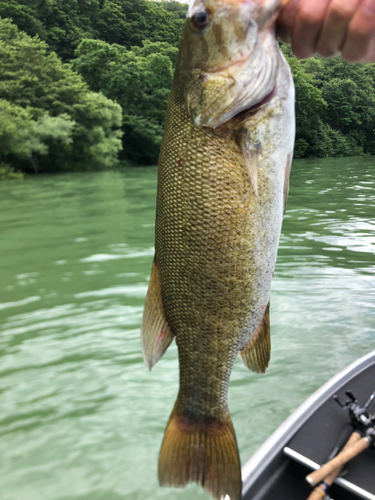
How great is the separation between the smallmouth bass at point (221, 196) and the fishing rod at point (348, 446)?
4.46 feet

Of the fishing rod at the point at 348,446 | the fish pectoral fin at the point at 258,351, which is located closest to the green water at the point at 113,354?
the fishing rod at the point at 348,446

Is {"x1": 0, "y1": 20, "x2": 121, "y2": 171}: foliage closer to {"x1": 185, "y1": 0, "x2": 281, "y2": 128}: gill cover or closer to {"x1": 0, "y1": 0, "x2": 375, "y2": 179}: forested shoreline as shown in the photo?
{"x1": 0, "y1": 0, "x2": 375, "y2": 179}: forested shoreline

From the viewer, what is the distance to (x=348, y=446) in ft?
9.50

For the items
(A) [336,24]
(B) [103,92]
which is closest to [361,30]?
(A) [336,24]

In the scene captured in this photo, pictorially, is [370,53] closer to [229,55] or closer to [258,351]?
[229,55]

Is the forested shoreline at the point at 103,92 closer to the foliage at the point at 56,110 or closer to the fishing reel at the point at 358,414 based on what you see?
the foliage at the point at 56,110

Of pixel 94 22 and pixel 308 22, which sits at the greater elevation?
pixel 94 22

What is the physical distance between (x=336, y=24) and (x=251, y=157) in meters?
0.42

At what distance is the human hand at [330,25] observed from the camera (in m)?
1.16

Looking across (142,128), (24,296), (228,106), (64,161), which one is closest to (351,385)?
(228,106)

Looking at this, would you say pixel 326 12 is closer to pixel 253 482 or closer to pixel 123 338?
pixel 253 482

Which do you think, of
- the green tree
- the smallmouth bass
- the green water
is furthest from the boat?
the green tree

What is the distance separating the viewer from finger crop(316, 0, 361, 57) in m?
1.16

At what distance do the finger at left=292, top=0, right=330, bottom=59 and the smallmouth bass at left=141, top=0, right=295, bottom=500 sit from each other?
7 cm
